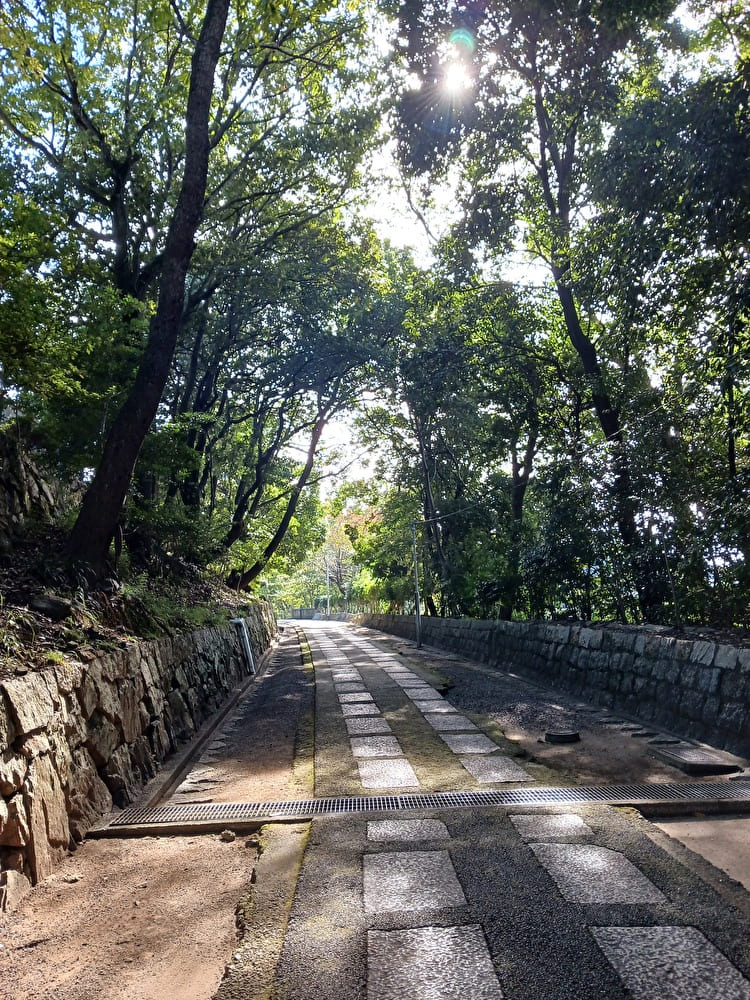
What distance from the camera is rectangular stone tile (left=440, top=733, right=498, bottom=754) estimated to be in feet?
19.7

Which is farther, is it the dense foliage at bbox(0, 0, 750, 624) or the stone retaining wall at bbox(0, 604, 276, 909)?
the dense foliage at bbox(0, 0, 750, 624)

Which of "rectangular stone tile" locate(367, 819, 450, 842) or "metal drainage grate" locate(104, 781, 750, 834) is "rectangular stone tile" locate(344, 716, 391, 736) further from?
"rectangular stone tile" locate(367, 819, 450, 842)

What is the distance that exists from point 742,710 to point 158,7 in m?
11.1

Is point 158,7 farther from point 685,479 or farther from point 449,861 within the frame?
point 449,861

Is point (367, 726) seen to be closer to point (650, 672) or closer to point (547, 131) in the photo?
point (650, 672)

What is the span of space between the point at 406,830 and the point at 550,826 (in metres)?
0.84

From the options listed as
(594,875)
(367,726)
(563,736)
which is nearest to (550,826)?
(594,875)

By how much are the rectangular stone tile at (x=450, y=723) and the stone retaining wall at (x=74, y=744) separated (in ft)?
8.71

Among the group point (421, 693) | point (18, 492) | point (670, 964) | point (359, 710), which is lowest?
point (359, 710)

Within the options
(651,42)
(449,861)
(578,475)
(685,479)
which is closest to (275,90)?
(651,42)

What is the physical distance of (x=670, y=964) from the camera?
2.39m

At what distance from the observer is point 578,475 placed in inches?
362

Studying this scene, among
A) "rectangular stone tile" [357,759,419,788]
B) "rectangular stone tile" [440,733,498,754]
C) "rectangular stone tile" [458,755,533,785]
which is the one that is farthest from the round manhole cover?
"rectangular stone tile" [357,759,419,788]

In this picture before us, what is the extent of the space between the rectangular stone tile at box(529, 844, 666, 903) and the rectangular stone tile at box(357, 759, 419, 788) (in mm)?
1607
